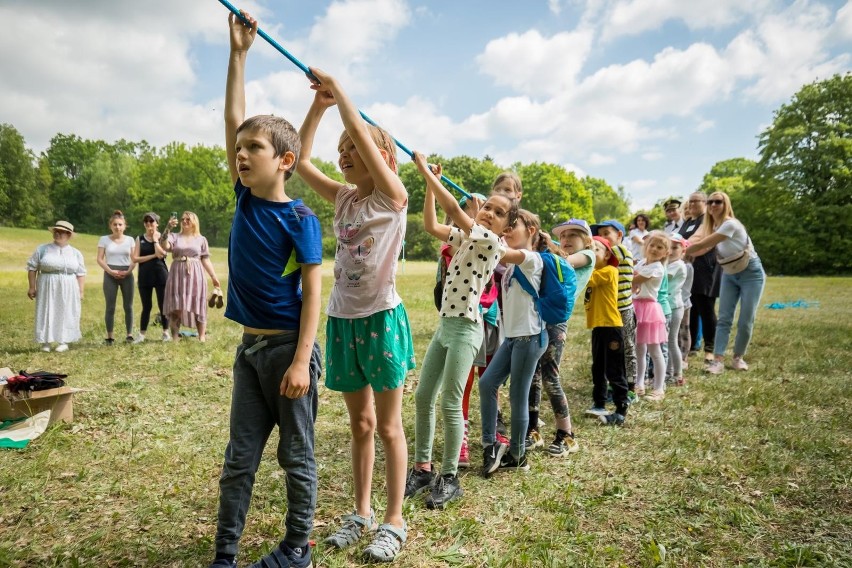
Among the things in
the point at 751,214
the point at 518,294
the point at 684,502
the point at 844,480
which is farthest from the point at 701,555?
the point at 751,214

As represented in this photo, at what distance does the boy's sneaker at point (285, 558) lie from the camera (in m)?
2.51

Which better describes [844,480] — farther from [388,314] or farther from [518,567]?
[388,314]

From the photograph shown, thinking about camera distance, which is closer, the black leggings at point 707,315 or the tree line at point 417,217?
the black leggings at point 707,315

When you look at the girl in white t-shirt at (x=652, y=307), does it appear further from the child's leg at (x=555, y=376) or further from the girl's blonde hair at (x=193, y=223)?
the girl's blonde hair at (x=193, y=223)

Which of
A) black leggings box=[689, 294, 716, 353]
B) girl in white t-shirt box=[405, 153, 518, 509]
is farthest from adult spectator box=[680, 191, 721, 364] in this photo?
girl in white t-shirt box=[405, 153, 518, 509]

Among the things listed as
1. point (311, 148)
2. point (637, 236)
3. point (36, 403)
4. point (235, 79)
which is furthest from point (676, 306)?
point (36, 403)

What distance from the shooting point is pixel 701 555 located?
2.93m

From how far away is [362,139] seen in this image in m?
2.53

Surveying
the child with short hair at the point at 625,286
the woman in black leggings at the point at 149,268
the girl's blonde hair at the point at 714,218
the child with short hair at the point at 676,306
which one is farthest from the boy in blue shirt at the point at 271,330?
the woman in black leggings at the point at 149,268

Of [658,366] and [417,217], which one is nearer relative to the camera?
[658,366]

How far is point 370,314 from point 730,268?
6.31 m

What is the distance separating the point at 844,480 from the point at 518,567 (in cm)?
261

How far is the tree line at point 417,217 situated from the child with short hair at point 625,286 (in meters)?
14.9

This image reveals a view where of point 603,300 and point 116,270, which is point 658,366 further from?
point 116,270
